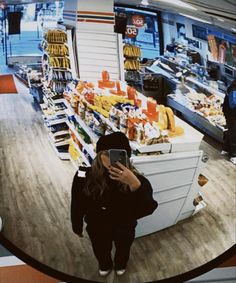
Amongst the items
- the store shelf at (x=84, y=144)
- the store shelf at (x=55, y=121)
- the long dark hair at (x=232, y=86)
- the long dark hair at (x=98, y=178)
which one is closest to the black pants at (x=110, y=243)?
the long dark hair at (x=98, y=178)

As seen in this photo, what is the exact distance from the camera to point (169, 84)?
5.15 ft

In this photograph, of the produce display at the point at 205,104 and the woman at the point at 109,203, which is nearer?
the woman at the point at 109,203

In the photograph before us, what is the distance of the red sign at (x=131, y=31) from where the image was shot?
1423 millimetres

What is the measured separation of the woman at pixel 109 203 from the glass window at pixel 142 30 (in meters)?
0.31

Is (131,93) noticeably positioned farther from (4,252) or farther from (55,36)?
(4,252)

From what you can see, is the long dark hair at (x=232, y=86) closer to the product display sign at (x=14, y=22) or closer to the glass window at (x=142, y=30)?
the glass window at (x=142, y=30)

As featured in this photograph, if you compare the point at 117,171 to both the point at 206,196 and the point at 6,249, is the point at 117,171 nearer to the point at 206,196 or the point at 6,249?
the point at 206,196

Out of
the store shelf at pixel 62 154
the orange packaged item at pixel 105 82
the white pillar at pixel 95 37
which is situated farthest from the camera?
the store shelf at pixel 62 154

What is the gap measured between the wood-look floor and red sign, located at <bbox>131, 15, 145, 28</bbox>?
45 cm

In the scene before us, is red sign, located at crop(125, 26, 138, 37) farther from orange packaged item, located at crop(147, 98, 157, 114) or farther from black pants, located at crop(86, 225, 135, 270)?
black pants, located at crop(86, 225, 135, 270)

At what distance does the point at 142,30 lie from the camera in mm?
1440

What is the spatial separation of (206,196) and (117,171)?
0.43 metres

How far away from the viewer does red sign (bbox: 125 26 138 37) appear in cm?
142

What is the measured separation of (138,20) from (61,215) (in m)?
0.75
